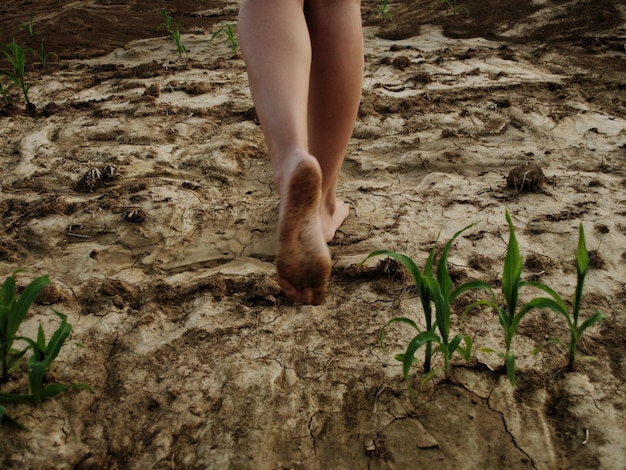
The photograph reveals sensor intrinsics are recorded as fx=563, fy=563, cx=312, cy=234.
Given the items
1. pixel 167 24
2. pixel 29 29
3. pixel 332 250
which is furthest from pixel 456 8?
pixel 332 250

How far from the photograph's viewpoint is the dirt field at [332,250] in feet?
3.77

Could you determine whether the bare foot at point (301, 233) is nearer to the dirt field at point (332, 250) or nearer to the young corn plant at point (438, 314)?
the young corn plant at point (438, 314)

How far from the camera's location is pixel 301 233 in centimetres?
115

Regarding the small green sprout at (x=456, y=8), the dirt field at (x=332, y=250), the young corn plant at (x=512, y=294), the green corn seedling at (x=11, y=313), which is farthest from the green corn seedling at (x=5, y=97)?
the small green sprout at (x=456, y=8)

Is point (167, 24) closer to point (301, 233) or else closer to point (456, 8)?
point (456, 8)

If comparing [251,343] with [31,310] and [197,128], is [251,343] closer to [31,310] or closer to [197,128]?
[31,310]

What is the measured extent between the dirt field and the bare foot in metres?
0.27

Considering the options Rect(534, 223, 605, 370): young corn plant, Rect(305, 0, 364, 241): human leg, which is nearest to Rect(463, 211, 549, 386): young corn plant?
Rect(534, 223, 605, 370): young corn plant

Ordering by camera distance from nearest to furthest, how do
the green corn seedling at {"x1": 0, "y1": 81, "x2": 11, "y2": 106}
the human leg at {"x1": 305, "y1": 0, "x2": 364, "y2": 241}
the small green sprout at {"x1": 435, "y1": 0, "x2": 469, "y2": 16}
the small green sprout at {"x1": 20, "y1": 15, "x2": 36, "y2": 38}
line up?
the human leg at {"x1": 305, "y1": 0, "x2": 364, "y2": 241} < the green corn seedling at {"x1": 0, "y1": 81, "x2": 11, "y2": 106} < the small green sprout at {"x1": 20, "y1": 15, "x2": 36, "y2": 38} < the small green sprout at {"x1": 435, "y1": 0, "x2": 469, "y2": 16}

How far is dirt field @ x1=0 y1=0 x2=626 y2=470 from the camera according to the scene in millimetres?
1148

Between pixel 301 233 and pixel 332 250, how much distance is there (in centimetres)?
61

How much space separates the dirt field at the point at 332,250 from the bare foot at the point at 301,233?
0.88 feet

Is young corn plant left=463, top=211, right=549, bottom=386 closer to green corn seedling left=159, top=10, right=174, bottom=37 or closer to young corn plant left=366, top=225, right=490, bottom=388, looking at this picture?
young corn plant left=366, top=225, right=490, bottom=388

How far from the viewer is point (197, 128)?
2.62m
